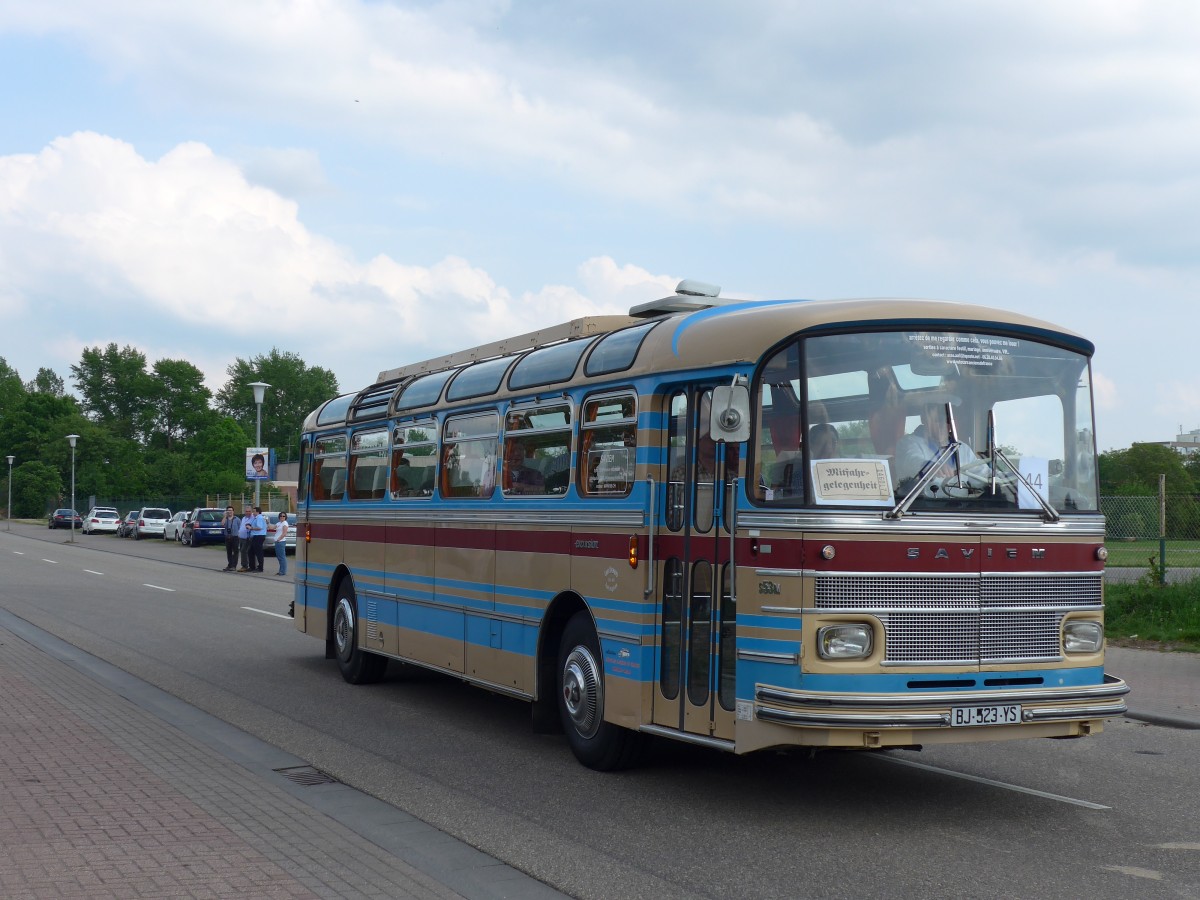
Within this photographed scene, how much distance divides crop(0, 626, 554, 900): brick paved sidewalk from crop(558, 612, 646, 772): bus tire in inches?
65.9

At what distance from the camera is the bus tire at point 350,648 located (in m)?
13.5

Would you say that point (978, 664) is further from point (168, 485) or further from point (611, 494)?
point (168, 485)

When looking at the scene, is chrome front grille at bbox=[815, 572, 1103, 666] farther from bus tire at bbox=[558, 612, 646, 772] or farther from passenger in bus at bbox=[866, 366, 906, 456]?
bus tire at bbox=[558, 612, 646, 772]

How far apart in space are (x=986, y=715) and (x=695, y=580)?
1.90 meters

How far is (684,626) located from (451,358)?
17.2 ft

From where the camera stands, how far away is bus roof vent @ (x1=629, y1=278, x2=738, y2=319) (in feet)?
31.9

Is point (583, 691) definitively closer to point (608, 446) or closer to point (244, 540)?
point (608, 446)

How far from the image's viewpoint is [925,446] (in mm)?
7516

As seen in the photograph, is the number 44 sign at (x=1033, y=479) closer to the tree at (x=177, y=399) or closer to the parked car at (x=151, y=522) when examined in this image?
the parked car at (x=151, y=522)

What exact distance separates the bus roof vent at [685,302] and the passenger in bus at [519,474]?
1423mm

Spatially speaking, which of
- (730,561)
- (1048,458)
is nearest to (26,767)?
(730,561)

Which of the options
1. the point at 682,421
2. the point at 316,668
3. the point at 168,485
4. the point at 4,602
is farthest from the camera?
the point at 168,485

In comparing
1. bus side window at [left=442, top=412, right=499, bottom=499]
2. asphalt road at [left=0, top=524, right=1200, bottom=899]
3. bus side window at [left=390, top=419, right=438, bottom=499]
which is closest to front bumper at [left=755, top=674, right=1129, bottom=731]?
asphalt road at [left=0, top=524, right=1200, bottom=899]

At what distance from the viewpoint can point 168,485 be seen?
377 ft
